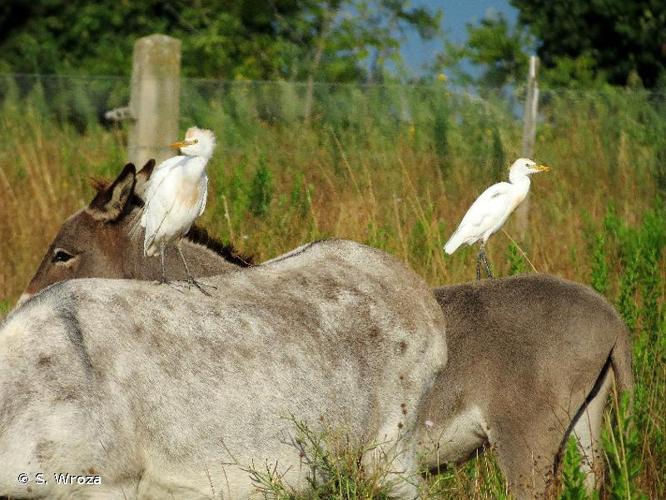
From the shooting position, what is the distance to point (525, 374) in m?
4.52

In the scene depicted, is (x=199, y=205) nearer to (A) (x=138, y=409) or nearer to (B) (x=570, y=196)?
(A) (x=138, y=409)

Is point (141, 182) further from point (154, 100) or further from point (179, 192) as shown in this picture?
point (154, 100)

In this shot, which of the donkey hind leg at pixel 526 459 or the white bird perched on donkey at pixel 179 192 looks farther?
the white bird perched on donkey at pixel 179 192

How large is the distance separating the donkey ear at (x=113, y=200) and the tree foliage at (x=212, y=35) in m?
11.3

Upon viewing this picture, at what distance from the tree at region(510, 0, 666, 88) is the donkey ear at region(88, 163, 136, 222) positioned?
13.9m

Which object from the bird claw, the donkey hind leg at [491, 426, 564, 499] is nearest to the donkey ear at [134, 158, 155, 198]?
the bird claw

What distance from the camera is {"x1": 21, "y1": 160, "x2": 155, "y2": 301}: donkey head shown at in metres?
5.73

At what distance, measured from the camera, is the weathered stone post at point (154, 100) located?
8836mm

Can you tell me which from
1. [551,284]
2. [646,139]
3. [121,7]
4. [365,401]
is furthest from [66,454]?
[121,7]

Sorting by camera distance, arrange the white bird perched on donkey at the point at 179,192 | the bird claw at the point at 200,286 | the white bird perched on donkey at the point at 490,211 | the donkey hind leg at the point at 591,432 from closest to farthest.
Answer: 1. the bird claw at the point at 200,286
2. the donkey hind leg at the point at 591,432
3. the white bird perched on donkey at the point at 179,192
4. the white bird perched on donkey at the point at 490,211

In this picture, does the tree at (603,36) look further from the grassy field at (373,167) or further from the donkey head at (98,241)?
the donkey head at (98,241)

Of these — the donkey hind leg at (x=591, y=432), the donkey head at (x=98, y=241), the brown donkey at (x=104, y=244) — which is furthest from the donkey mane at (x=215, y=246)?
the donkey hind leg at (x=591, y=432)

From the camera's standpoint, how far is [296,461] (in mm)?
4082

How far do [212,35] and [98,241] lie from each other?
14872 mm
